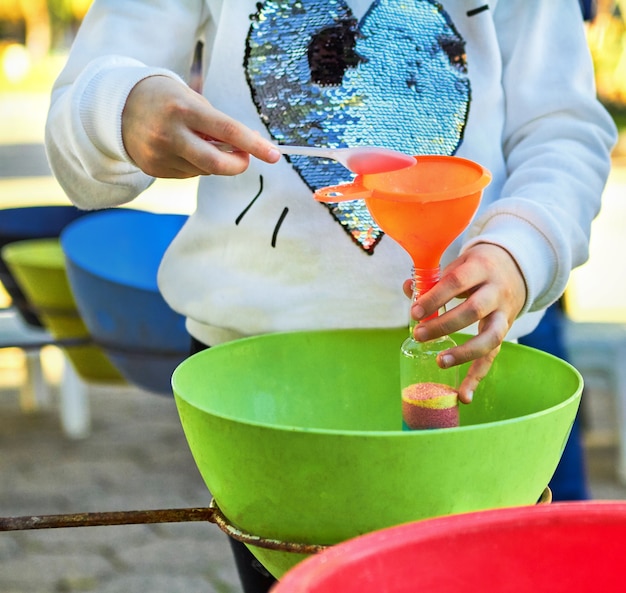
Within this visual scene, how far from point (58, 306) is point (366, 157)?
5.79 feet

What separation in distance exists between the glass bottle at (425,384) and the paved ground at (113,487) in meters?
1.30

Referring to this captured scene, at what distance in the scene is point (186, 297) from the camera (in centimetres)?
95

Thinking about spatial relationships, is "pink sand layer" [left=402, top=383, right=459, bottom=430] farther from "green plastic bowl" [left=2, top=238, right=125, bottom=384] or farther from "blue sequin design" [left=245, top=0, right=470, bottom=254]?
"green plastic bowl" [left=2, top=238, right=125, bottom=384]

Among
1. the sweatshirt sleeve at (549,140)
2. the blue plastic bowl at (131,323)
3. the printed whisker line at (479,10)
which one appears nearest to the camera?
the sweatshirt sleeve at (549,140)

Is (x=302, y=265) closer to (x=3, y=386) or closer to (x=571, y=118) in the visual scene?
(x=571, y=118)

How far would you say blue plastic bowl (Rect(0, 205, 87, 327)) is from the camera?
2.61 metres

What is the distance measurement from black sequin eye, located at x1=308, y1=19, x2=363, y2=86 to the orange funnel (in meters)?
0.17

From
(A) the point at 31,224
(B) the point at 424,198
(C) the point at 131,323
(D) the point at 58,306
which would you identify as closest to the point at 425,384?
(B) the point at 424,198

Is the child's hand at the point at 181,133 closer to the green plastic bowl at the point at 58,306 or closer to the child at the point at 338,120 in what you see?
the child at the point at 338,120

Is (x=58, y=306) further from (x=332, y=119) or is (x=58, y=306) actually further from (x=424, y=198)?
(x=424, y=198)

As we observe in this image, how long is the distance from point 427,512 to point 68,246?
62.2 inches

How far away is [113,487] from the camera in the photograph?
2463 mm

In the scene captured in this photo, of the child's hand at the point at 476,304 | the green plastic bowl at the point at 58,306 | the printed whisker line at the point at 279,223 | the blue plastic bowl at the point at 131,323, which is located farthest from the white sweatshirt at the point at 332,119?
the green plastic bowl at the point at 58,306

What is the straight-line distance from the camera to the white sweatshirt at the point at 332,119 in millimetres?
896
